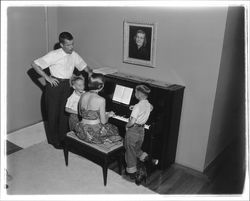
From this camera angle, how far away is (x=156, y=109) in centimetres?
382

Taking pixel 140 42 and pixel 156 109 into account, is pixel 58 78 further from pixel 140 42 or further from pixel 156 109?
pixel 156 109

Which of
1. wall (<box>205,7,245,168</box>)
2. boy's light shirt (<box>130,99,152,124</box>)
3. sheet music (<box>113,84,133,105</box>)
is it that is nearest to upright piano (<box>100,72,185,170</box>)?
sheet music (<box>113,84,133,105</box>)

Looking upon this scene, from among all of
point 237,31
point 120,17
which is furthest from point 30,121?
point 237,31

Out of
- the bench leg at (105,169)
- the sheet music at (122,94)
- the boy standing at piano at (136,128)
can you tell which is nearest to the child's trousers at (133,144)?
the boy standing at piano at (136,128)

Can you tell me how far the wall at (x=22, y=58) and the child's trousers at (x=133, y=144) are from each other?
2.22m

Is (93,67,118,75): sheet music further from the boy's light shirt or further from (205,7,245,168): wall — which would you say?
(205,7,245,168): wall

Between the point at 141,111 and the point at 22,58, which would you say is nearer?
the point at 141,111

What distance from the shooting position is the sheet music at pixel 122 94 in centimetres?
400

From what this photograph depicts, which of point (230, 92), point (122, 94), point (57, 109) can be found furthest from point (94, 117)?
point (230, 92)

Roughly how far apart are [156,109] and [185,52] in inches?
32.2

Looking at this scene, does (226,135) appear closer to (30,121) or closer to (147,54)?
(147,54)

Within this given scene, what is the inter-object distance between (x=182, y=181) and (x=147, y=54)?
178cm

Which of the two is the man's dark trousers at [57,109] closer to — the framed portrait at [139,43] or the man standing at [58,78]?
the man standing at [58,78]

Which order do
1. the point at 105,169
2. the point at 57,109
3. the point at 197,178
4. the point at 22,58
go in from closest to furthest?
the point at 105,169 → the point at 197,178 → the point at 57,109 → the point at 22,58
